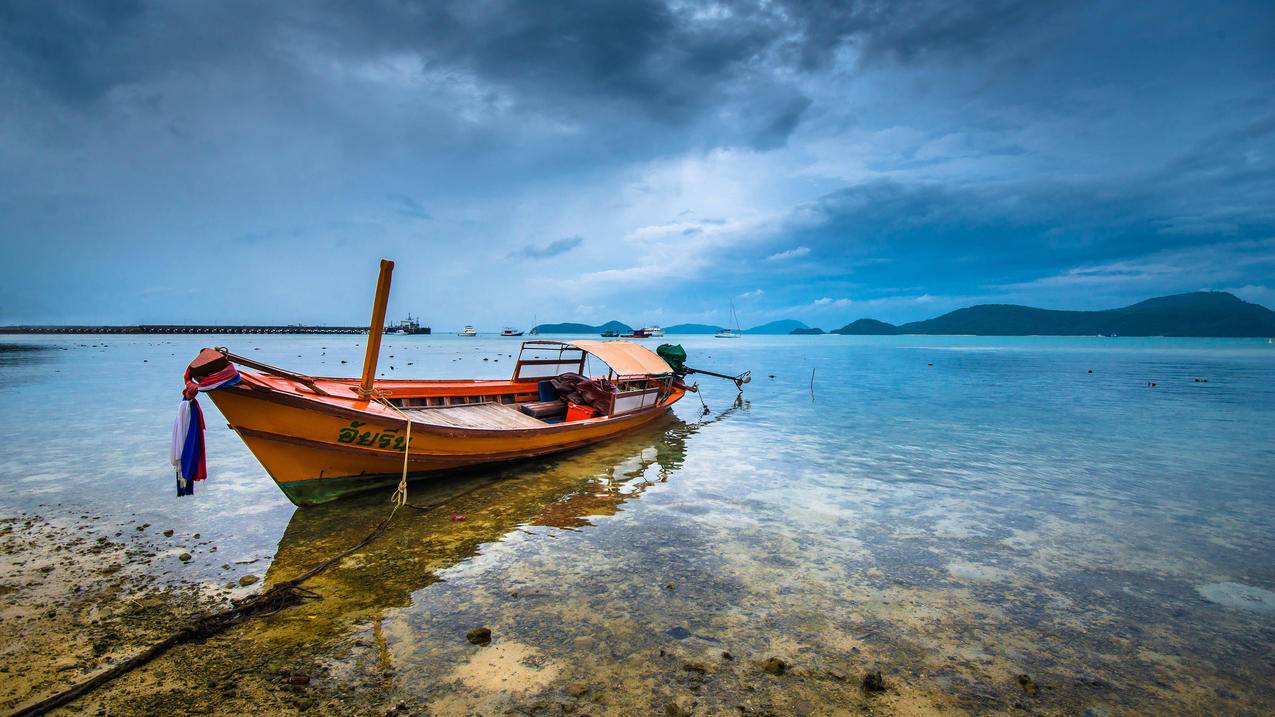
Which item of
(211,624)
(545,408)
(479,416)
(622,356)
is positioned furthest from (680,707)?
(622,356)

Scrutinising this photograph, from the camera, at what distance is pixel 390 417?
9.59 metres

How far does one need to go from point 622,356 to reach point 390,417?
31.9ft

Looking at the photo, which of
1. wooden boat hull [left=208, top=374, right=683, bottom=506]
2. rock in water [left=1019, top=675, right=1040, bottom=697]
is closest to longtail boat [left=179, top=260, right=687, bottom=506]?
wooden boat hull [left=208, top=374, right=683, bottom=506]

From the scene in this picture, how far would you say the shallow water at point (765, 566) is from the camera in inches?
199

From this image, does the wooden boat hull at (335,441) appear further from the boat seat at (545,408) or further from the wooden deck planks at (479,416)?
the boat seat at (545,408)

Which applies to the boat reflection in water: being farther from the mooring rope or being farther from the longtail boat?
the longtail boat

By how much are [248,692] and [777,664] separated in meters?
4.69

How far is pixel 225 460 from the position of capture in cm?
1373

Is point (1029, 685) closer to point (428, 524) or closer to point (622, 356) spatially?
point (428, 524)

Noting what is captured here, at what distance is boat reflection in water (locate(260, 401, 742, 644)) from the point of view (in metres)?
6.33

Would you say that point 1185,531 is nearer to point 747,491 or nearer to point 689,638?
point 747,491

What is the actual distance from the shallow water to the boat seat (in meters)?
2.02

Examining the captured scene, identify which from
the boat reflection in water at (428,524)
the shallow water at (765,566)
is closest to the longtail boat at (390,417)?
the boat reflection in water at (428,524)

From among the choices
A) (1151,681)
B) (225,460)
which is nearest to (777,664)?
(1151,681)
